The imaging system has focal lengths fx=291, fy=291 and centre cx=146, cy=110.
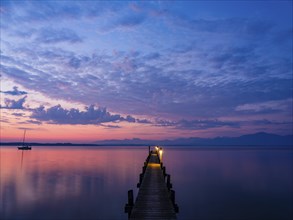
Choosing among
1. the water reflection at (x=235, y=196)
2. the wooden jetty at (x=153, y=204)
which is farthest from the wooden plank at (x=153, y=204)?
the water reflection at (x=235, y=196)

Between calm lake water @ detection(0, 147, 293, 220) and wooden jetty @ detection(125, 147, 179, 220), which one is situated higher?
wooden jetty @ detection(125, 147, 179, 220)

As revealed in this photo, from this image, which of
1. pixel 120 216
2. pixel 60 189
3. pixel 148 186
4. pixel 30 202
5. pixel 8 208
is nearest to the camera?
pixel 148 186

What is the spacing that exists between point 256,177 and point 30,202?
3288 centimetres

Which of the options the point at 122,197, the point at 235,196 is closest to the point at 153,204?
the point at 122,197

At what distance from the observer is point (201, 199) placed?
29219 millimetres

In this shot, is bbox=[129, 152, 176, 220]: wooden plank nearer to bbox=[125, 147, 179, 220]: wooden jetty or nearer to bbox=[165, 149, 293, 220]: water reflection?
bbox=[125, 147, 179, 220]: wooden jetty

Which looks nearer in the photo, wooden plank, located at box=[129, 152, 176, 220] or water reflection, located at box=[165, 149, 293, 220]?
wooden plank, located at box=[129, 152, 176, 220]

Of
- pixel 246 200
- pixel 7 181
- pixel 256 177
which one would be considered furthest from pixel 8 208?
pixel 256 177

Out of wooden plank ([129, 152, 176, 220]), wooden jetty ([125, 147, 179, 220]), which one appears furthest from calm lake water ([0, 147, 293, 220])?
wooden jetty ([125, 147, 179, 220])

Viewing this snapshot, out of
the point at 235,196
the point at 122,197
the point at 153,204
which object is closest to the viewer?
the point at 153,204

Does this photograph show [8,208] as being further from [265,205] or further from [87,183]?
[265,205]

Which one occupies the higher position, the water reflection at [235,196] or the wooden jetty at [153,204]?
the wooden jetty at [153,204]

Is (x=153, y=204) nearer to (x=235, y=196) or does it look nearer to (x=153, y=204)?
(x=153, y=204)

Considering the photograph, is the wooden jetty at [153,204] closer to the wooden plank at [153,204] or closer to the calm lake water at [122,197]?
the wooden plank at [153,204]
